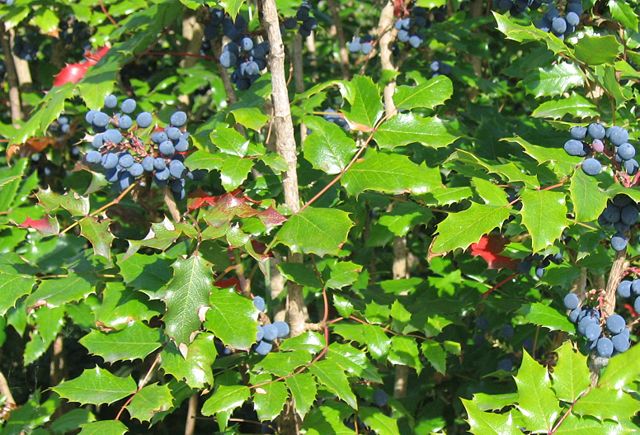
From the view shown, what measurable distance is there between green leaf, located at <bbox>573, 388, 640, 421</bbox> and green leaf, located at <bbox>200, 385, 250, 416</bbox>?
576 millimetres

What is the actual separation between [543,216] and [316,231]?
0.39 metres

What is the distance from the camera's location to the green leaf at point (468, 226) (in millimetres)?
1346

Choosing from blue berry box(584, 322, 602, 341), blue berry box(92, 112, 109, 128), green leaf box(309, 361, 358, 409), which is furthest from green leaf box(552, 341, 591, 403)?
blue berry box(92, 112, 109, 128)

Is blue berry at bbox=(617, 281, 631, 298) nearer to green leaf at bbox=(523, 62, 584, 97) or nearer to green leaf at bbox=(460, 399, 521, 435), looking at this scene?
green leaf at bbox=(460, 399, 521, 435)

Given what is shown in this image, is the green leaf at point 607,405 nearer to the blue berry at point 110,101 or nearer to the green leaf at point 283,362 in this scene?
the green leaf at point 283,362

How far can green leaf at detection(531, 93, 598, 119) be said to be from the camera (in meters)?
1.63

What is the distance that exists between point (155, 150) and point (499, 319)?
1.04m

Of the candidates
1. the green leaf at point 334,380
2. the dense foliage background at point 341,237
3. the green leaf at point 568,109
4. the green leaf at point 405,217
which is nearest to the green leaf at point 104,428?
the dense foliage background at point 341,237

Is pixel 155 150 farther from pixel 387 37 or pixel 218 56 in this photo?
pixel 387 37

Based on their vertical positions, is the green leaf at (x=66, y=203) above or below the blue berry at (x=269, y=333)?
above

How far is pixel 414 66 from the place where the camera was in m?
2.51

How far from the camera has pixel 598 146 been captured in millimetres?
1414

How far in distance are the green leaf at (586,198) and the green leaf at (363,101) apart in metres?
0.44

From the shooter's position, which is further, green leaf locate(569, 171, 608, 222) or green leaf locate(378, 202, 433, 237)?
green leaf locate(378, 202, 433, 237)
